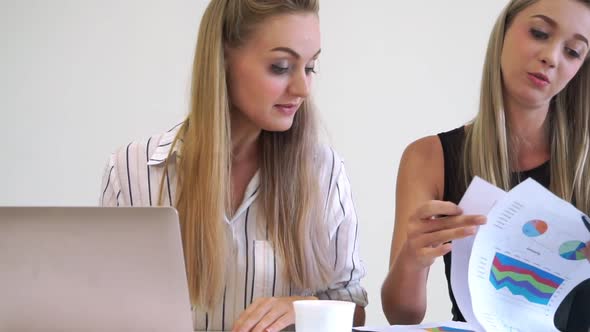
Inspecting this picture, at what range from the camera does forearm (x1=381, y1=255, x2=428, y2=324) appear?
1.56 m

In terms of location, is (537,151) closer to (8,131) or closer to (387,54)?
(387,54)

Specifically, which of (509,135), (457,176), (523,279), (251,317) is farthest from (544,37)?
(251,317)

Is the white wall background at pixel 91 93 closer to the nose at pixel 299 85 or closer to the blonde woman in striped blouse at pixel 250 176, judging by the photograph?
the blonde woman in striped blouse at pixel 250 176

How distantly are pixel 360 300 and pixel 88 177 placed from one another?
5.31ft

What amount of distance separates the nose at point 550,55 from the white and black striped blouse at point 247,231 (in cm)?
55

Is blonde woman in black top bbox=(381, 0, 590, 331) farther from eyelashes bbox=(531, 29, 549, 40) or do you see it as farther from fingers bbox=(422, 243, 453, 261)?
fingers bbox=(422, 243, 453, 261)

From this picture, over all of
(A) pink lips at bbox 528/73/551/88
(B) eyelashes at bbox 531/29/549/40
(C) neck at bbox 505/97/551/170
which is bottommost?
(C) neck at bbox 505/97/551/170

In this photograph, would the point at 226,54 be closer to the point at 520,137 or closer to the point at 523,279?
the point at 520,137

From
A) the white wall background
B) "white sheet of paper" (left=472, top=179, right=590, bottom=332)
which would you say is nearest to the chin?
"white sheet of paper" (left=472, top=179, right=590, bottom=332)

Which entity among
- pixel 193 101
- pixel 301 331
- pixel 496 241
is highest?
pixel 193 101

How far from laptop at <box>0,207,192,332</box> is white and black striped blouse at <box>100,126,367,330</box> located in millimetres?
605

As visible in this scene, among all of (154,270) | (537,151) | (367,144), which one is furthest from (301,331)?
(367,144)

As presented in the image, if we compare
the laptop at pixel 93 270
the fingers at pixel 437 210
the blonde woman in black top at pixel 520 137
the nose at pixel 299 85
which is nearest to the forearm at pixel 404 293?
the blonde woman in black top at pixel 520 137

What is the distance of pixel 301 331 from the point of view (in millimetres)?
1141
